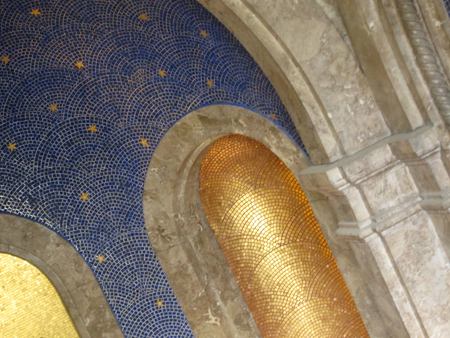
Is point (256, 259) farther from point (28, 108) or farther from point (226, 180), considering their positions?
point (28, 108)

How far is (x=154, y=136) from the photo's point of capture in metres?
4.73

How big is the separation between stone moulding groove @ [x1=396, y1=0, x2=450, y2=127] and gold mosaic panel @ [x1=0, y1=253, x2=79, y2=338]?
4.52 meters

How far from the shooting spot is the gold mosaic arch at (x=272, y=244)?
4980 mm

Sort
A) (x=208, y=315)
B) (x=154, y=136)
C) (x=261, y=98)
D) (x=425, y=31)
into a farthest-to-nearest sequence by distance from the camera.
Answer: (x=208, y=315) < (x=154, y=136) < (x=261, y=98) < (x=425, y=31)

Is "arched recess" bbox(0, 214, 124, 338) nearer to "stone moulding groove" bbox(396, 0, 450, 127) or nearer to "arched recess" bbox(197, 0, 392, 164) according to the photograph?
"arched recess" bbox(197, 0, 392, 164)

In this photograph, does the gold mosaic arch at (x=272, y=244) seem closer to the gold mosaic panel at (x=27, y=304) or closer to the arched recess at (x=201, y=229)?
the arched recess at (x=201, y=229)

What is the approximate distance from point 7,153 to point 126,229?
1.36 metres

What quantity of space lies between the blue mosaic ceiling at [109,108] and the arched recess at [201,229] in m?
0.12

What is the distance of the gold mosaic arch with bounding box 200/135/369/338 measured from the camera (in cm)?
498

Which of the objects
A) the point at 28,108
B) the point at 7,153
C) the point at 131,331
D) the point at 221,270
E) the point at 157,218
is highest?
the point at 28,108

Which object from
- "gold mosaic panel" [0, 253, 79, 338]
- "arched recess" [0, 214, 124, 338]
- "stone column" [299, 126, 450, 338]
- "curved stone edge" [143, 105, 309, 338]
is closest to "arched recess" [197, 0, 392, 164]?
"stone column" [299, 126, 450, 338]

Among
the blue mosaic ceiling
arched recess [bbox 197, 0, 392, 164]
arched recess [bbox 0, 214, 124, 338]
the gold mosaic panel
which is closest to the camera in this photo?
arched recess [bbox 197, 0, 392, 164]

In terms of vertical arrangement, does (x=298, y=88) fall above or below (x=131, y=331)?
above

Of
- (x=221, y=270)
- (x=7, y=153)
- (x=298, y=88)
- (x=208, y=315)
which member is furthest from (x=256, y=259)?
(x=7, y=153)
